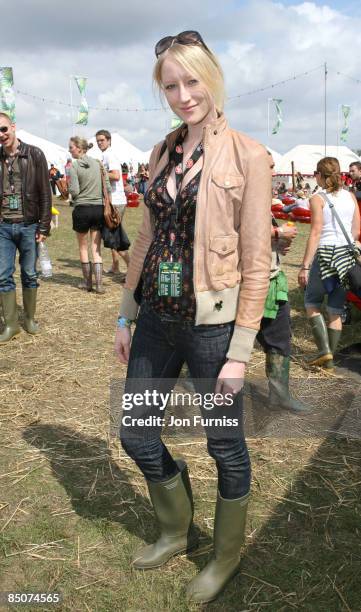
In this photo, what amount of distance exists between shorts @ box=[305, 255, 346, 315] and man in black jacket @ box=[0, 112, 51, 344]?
289 cm

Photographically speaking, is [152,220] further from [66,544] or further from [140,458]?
[66,544]

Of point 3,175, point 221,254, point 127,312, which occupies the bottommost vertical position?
point 127,312

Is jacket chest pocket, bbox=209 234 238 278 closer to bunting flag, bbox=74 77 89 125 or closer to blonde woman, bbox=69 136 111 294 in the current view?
blonde woman, bbox=69 136 111 294

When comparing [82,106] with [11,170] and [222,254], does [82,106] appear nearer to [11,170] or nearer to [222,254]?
[11,170]

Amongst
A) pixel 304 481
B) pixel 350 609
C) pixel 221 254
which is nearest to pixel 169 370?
pixel 221 254

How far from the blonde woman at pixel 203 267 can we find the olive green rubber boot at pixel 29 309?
13.1ft

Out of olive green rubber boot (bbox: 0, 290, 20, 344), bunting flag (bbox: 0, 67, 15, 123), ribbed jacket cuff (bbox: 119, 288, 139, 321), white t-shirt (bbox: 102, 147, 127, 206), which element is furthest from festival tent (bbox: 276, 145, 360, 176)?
ribbed jacket cuff (bbox: 119, 288, 139, 321)

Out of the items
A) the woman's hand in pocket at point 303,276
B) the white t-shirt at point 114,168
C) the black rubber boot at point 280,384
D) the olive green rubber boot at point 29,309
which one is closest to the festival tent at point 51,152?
the white t-shirt at point 114,168

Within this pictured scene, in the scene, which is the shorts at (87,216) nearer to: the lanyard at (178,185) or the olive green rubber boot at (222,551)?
the lanyard at (178,185)

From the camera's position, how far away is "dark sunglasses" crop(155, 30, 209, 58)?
1944mm

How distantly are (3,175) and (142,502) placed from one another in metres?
3.87

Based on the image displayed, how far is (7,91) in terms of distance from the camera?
1040 inches

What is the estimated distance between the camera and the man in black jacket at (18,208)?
553cm

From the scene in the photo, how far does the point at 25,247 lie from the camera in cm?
571
